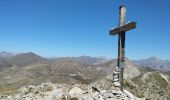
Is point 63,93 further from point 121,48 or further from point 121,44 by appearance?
point 121,44

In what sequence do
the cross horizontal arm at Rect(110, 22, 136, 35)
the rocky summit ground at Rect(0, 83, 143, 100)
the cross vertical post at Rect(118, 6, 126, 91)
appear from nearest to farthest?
the cross horizontal arm at Rect(110, 22, 136, 35) < the cross vertical post at Rect(118, 6, 126, 91) < the rocky summit ground at Rect(0, 83, 143, 100)

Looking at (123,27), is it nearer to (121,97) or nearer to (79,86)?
(121,97)

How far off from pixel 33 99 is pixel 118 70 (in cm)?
1029

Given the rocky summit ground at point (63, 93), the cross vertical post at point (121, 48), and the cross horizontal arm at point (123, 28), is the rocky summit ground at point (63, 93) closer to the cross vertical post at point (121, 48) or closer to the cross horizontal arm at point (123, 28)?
the cross vertical post at point (121, 48)

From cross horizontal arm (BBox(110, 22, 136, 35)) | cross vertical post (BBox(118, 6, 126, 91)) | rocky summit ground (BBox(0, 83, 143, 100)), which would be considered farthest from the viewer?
rocky summit ground (BBox(0, 83, 143, 100))

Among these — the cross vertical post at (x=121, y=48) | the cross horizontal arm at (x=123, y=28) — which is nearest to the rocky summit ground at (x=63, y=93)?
the cross vertical post at (x=121, y=48)

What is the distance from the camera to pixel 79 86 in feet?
93.9

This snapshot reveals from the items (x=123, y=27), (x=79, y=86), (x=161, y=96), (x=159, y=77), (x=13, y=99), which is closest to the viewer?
(x=123, y=27)

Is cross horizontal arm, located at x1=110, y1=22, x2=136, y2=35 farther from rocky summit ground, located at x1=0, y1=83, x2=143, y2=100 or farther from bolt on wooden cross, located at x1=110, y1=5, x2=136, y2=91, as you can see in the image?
rocky summit ground, located at x1=0, y1=83, x2=143, y2=100

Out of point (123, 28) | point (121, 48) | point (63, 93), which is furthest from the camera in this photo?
point (63, 93)

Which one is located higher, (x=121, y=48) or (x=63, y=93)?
(x=121, y=48)

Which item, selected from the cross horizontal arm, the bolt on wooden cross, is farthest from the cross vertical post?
the cross horizontal arm

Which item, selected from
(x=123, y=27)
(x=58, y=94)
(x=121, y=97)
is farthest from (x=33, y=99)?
(x=123, y=27)

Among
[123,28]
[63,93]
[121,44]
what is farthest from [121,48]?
[63,93]
